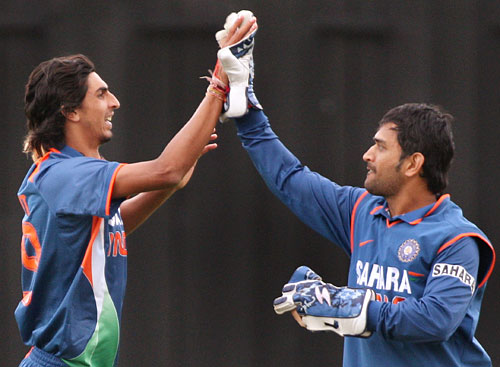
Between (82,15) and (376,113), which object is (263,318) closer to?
(376,113)

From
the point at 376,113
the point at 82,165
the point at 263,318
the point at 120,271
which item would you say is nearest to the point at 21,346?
the point at 263,318

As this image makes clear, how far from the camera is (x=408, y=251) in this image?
93.4 inches

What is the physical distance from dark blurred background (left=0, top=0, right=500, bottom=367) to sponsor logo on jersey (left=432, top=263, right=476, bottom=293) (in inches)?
52.7

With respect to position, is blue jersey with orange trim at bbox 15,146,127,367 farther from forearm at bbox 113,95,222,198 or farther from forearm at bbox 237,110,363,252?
forearm at bbox 237,110,363,252

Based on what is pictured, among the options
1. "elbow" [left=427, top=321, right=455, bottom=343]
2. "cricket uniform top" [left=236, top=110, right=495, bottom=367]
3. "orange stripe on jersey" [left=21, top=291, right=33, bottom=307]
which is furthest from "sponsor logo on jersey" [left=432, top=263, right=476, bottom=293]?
"orange stripe on jersey" [left=21, top=291, right=33, bottom=307]

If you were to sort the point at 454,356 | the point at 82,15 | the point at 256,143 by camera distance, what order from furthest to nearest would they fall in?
the point at 82,15
the point at 256,143
the point at 454,356

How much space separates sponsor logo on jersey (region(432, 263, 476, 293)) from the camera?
229 centimetres

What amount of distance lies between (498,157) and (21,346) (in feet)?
7.74

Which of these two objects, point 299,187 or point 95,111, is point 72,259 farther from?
point 299,187

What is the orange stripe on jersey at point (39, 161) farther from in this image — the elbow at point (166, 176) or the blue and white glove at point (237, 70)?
the blue and white glove at point (237, 70)

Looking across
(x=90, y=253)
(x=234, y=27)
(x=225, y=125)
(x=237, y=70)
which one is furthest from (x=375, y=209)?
(x=225, y=125)

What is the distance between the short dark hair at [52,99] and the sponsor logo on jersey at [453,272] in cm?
122

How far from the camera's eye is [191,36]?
11.8 feet

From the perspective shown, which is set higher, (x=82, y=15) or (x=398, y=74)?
(x=82, y=15)
